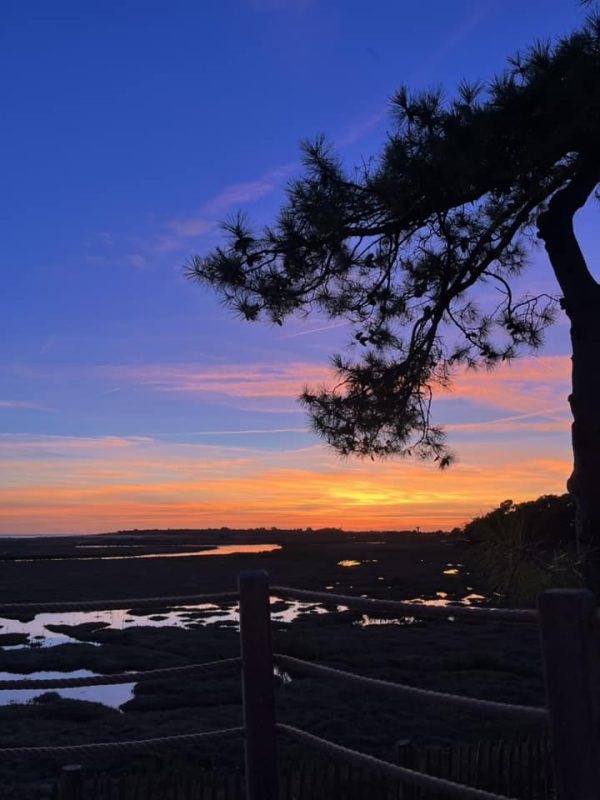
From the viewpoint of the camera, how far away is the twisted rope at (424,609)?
2932mm

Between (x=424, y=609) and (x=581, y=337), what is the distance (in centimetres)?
463

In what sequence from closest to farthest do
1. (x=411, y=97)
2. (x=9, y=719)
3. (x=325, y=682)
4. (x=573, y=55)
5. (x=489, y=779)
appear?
(x=489, y=779)
(x=573, y=55)
(x=411, y=97)
(x=9, y=719)
(x=325, y=682)

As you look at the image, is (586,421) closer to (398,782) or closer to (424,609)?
(398,782)

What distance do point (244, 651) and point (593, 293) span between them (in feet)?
17.2

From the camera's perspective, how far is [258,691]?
3.59 metres

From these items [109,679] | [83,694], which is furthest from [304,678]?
[109,679]

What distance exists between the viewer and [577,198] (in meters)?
7.74

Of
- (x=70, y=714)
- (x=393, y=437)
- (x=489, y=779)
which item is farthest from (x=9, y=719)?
(x=489, y=779)

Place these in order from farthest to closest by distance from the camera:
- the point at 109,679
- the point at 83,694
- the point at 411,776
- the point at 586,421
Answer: the point at 83,694
the point at 586,421
the point at 109,679
the point at 411,776

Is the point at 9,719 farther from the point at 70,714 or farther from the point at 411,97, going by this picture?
the point at 411,97

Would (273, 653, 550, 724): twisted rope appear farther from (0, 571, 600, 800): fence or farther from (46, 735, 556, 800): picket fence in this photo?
(46, 735, 556, 800): picket fence

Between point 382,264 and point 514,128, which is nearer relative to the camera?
point 514,128

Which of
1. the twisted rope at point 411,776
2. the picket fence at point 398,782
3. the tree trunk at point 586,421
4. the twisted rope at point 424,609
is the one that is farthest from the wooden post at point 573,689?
the tree trunk at point 586,421

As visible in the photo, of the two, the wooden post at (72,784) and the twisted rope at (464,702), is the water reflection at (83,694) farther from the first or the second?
the twisted rope at (464,702)
